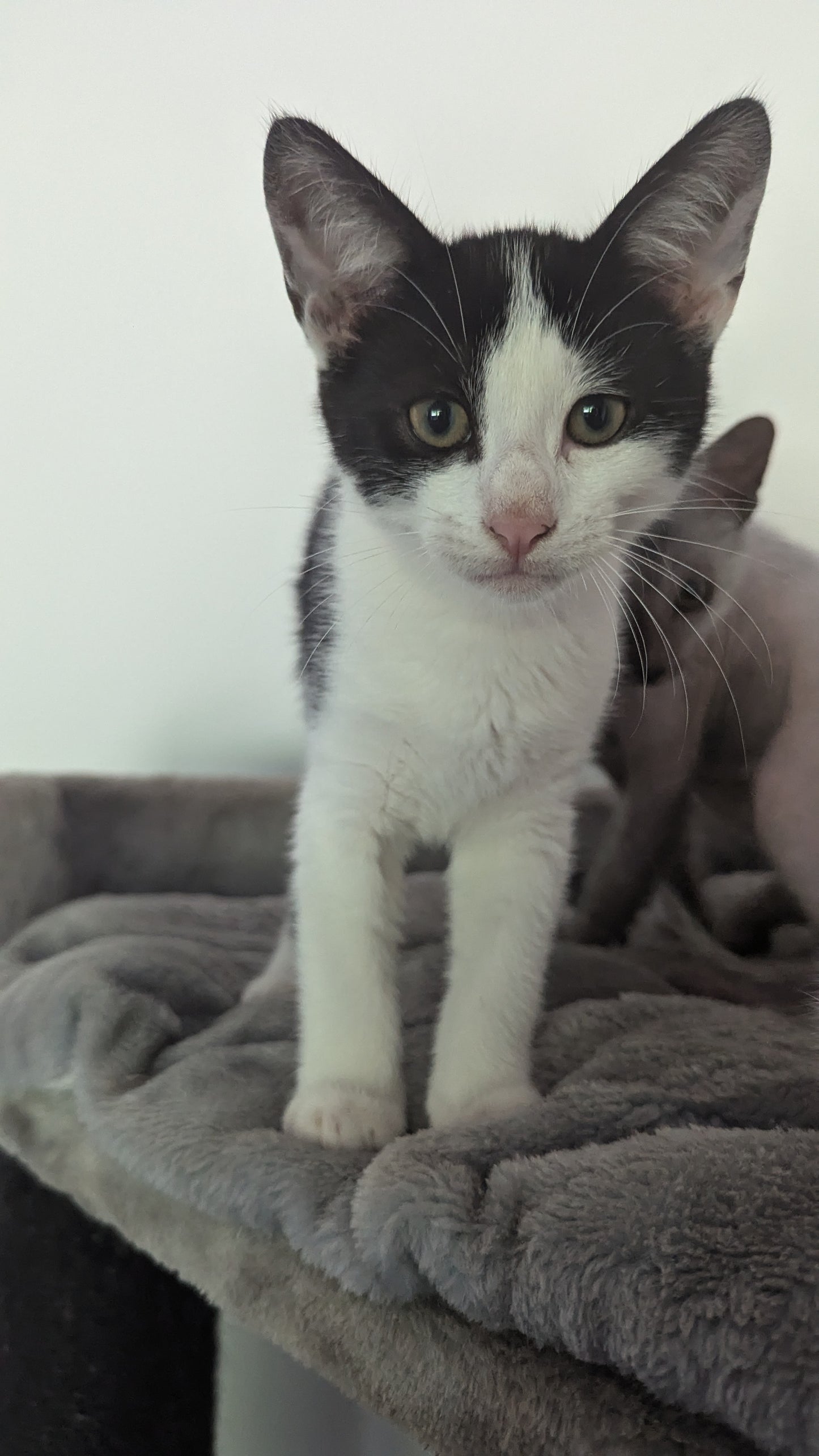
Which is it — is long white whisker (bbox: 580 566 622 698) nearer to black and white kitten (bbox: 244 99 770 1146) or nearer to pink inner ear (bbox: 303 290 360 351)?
black and white kitten (bbox: 244 99 770 1146)

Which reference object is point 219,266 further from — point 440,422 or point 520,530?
point 520,530

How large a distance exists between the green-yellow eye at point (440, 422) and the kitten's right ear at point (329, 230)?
Answer: 115 millimetres

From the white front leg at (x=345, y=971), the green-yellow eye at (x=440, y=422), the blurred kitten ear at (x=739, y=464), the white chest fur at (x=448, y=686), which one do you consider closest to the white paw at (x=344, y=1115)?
the white front leg at (x=345, y=971)

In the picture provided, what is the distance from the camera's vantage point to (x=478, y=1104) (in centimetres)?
70

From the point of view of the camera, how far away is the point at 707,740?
1.14 metres

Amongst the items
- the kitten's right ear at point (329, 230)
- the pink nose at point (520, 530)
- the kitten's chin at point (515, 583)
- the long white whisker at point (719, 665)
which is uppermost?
the kitten's right ear at point (329, 230)

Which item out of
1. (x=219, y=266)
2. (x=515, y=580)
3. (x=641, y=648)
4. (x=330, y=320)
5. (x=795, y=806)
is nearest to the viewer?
(x=515, y=580)

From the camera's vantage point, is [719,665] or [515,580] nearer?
[515,580]

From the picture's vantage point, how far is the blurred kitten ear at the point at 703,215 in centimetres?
68

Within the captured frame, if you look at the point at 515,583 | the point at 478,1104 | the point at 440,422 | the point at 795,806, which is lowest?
the point at 478,1104

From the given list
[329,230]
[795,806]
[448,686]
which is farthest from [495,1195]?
[329,230]

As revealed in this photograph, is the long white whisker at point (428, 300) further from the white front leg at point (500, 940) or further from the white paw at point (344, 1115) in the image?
the white paw at point (344, 1115)

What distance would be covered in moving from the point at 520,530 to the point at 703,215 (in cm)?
34

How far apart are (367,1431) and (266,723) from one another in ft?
3.17
